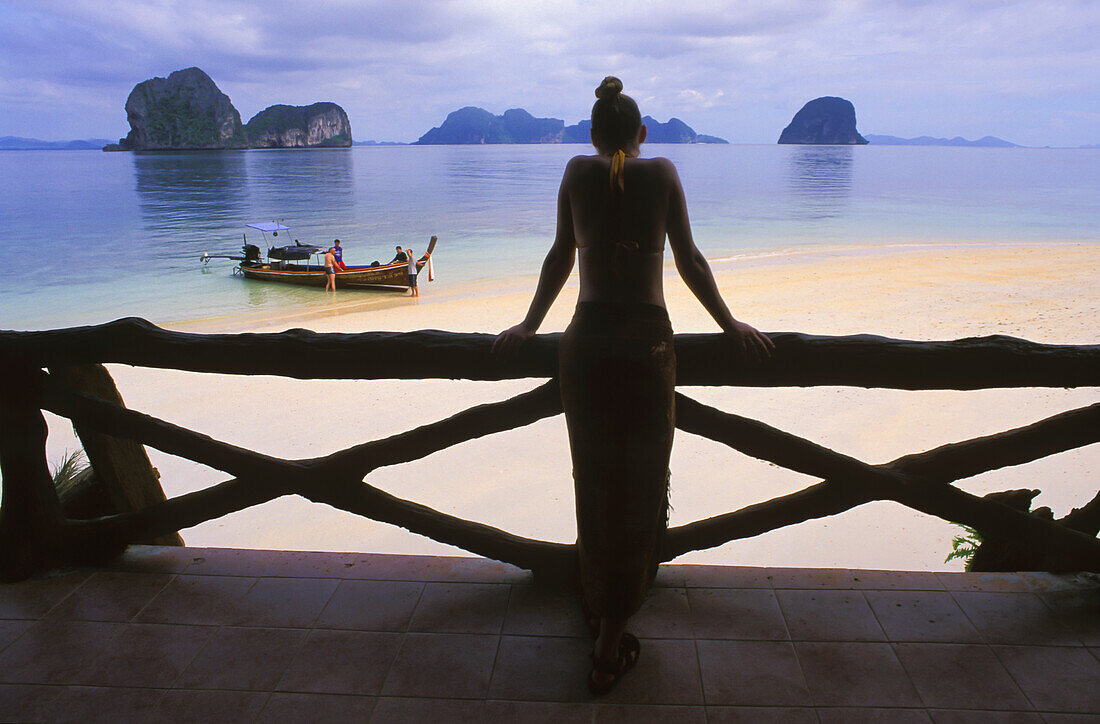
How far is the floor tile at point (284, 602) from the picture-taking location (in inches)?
96.2

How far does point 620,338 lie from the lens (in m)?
1.88

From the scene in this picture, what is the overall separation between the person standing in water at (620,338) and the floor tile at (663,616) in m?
0.34

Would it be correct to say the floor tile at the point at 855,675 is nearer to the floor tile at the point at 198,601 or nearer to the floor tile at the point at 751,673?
the floor tile at the point at 751,673

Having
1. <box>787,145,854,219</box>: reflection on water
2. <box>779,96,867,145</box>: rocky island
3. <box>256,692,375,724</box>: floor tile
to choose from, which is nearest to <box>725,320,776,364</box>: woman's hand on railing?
<box>256,692,375,724</box>: floor tile

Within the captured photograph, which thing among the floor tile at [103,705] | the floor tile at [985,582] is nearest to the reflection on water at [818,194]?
the floor tile at [985,582]

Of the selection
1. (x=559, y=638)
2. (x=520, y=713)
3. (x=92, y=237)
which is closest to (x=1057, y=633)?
(x=559, y=638)

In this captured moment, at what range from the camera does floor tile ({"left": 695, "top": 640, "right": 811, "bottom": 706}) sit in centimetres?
203

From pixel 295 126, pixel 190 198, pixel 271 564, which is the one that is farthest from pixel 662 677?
pixel 295 126

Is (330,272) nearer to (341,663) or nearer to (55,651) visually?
(55,651)

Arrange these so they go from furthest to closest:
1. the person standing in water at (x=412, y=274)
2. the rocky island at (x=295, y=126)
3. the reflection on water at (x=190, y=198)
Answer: the rocky island at (x=295, y=126)
the reflection on water at (x=190, y=198)
the person standing in water at (x=412, y=274)

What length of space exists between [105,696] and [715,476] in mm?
5320

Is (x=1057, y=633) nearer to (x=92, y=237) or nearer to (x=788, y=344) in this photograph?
(x=788, y=344)

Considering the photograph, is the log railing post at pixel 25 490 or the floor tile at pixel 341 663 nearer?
the floor tile at pixel 341 663

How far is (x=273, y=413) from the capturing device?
8953 mm
